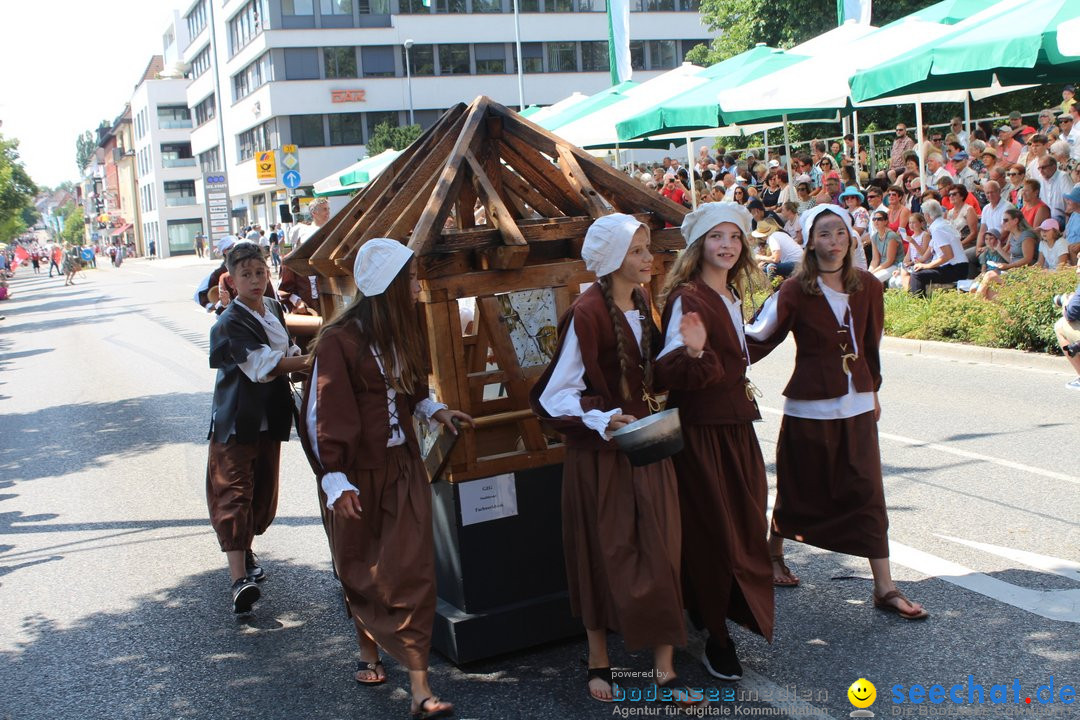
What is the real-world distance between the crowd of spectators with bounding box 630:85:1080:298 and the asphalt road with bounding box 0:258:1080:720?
2.95 metres

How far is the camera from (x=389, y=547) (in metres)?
4.16

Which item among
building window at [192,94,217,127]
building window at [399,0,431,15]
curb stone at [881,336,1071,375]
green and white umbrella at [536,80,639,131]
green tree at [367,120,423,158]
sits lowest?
curb stone at [881,336,1071,375]

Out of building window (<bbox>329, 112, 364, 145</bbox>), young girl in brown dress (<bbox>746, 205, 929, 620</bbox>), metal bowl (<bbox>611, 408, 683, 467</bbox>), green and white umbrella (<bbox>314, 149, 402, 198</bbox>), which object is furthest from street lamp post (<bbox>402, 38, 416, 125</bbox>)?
metal bowl (<bbox>611, 408, 683, 467</bbox>)

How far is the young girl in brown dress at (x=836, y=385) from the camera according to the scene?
15.6ft

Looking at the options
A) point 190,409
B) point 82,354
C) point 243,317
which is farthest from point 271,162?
point 243,317

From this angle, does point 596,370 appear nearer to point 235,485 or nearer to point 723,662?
point 723,662

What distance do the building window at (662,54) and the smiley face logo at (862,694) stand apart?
198 ft

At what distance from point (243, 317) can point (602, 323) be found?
7.10 feet

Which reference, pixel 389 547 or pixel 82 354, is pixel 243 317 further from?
pixel 82 354

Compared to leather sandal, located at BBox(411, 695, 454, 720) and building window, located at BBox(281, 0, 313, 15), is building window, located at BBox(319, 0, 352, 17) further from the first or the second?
leather sandal, located at BBox(411, 695, 454, 720)

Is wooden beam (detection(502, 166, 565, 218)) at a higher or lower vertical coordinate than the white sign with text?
higher

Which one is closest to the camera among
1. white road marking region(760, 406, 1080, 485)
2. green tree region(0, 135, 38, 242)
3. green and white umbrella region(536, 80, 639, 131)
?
white road marking region(760, 406, 1080, 485)

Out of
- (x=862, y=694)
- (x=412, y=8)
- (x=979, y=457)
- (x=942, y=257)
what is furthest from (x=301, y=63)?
(x=862, y=694)

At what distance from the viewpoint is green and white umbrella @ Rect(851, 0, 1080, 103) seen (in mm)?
10133
